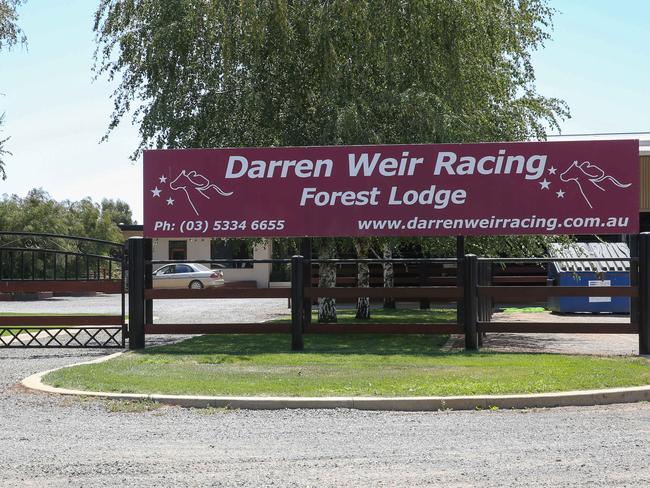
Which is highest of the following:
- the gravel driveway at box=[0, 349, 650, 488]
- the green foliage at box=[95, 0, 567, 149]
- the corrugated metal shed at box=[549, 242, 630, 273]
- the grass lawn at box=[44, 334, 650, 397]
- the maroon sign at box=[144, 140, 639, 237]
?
the green foliage at box=[95, 0, 567, 149]

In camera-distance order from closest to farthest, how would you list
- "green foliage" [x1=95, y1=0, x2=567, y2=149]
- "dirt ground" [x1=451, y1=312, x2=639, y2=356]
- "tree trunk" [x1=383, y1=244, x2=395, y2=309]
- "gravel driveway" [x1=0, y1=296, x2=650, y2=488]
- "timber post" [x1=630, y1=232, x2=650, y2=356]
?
"gravel driveway" [x1=0, y1=296, x2=650, y2=488]
"timber post" [x1=630, y1=232, x2=650, y2=356]
"dirt ground" [x1=451, y1=312, x2=639, y2=356]
"green foliage" [x1=95, y1=0, x2=567, y2=149]
"tree trunk" [x1=383, y1=244, x2=395, y2=309]

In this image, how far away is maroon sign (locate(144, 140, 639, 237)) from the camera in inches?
622

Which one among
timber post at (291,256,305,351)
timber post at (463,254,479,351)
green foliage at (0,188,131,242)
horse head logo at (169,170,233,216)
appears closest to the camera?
timber post at (463,254,479,351)

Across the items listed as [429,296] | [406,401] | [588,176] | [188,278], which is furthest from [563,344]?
[188,278]

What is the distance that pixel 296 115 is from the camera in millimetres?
20344

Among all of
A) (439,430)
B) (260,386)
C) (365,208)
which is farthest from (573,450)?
(365,208)

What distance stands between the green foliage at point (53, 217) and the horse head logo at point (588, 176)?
37.2m

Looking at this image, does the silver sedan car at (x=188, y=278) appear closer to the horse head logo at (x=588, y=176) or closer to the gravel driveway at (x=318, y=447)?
the horse head logo at (x=588, y=176)

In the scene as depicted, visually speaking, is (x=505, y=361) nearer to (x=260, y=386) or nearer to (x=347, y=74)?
(x=260, y=386)

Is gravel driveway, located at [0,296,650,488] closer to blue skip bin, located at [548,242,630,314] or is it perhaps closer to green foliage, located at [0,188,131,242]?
blue skip bin, located at [548,242,630,314]

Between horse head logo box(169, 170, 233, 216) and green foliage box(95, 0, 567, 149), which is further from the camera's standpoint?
green foliage box(95, 0, 567, 149)

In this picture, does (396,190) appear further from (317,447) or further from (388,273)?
(388,273)

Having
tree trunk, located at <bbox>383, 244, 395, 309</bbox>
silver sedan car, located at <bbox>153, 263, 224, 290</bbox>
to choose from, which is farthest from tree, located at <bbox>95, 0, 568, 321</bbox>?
silver sedan car, located at <bbox>153, 263, 224, 290</bbox>

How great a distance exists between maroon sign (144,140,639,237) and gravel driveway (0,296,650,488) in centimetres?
616
